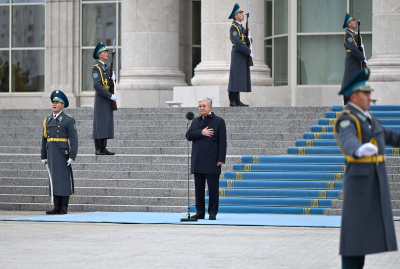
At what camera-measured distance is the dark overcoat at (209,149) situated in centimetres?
1238

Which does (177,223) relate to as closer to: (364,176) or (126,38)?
(364,176)

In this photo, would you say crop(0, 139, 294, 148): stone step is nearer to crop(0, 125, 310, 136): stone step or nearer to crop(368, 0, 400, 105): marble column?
crop(0, 125, 310, 136): stone step

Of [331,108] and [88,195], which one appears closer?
[88,195]

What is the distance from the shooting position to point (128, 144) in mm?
17297

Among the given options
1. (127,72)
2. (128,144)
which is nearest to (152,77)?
(127,72)

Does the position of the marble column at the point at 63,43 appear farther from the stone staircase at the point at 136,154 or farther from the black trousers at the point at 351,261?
the black trousers at the point at 351,261

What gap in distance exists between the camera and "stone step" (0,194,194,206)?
13984mm

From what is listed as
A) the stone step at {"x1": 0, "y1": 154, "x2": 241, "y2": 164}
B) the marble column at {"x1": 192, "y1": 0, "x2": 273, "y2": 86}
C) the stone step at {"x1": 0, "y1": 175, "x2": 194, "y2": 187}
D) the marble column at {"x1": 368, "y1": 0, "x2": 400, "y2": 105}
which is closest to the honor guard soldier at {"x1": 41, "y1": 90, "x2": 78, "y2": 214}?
the stone step at {"x1": 0, "y1": 175, "x2": 194, "y2": 187}

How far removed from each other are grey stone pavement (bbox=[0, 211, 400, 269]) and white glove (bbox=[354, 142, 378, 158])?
188cm

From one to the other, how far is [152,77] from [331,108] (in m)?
6.70

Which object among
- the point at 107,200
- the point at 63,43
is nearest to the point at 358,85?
the point at 107,200

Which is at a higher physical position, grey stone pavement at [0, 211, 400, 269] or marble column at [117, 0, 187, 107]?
marble column at [117, 0, 187, 107]

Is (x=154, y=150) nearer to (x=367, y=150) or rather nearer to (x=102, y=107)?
(x=102, y=107)

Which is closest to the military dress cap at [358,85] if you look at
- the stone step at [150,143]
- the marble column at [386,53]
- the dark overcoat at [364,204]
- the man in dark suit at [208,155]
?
the dark overcoat at [364,204]
